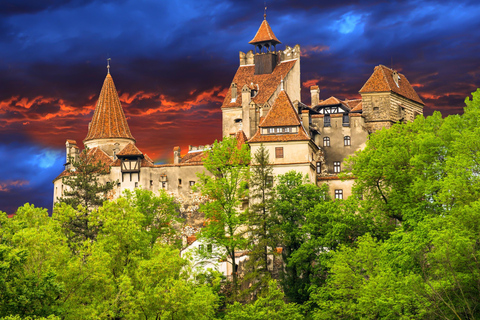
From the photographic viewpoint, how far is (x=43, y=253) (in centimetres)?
4703

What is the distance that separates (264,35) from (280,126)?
861 inches

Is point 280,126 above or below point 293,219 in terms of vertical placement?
above

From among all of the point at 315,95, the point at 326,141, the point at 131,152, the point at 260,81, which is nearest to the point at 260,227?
the point at 326,141

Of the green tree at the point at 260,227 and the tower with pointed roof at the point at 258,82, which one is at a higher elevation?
the tower with pointed roof at the point at 258,82

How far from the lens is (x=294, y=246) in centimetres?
6506

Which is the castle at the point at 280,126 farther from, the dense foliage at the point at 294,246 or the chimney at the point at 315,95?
the dense foliage at the point at 294,246

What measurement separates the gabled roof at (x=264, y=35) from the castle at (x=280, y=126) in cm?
13

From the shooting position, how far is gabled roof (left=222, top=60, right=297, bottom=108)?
3312 inches

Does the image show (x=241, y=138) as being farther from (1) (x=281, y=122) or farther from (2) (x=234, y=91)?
(2) (x=234, y=91)

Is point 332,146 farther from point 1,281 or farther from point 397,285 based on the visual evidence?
point 1,281

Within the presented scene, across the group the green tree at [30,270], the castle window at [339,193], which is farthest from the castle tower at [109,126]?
the green tree at [30,270]

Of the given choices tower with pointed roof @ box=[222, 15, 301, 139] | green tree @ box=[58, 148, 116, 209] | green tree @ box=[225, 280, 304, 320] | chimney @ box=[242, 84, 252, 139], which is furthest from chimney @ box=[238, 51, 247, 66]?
green tree @ box=[225, 280, 304, 320]

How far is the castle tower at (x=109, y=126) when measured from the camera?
90.9 metres

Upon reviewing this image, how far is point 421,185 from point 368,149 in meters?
8.75
